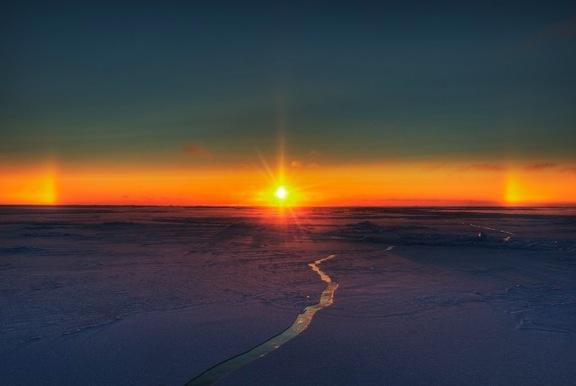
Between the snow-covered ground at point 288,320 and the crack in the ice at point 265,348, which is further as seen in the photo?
the snow-covered ground at point 288,320

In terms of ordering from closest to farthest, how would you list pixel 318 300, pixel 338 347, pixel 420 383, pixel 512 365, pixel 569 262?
pixel 420 383 → pixel 512 365 → pixel 338 347 → pixel 318 300 → pixel 569 262

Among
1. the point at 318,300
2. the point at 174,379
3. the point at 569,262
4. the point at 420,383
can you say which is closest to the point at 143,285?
the point at 318,300

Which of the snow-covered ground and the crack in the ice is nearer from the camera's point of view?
the crack in the ice

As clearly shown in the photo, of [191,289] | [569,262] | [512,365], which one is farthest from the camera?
[569,262]

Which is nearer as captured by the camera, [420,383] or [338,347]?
[420,383]

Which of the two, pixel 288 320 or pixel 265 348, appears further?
pixel 288 320

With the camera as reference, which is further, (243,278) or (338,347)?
(243,278)

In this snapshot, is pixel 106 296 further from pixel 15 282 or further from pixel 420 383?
pixel 420 383

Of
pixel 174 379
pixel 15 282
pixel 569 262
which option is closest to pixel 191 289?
pixel 15 282

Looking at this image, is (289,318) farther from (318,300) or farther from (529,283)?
(529,283)
